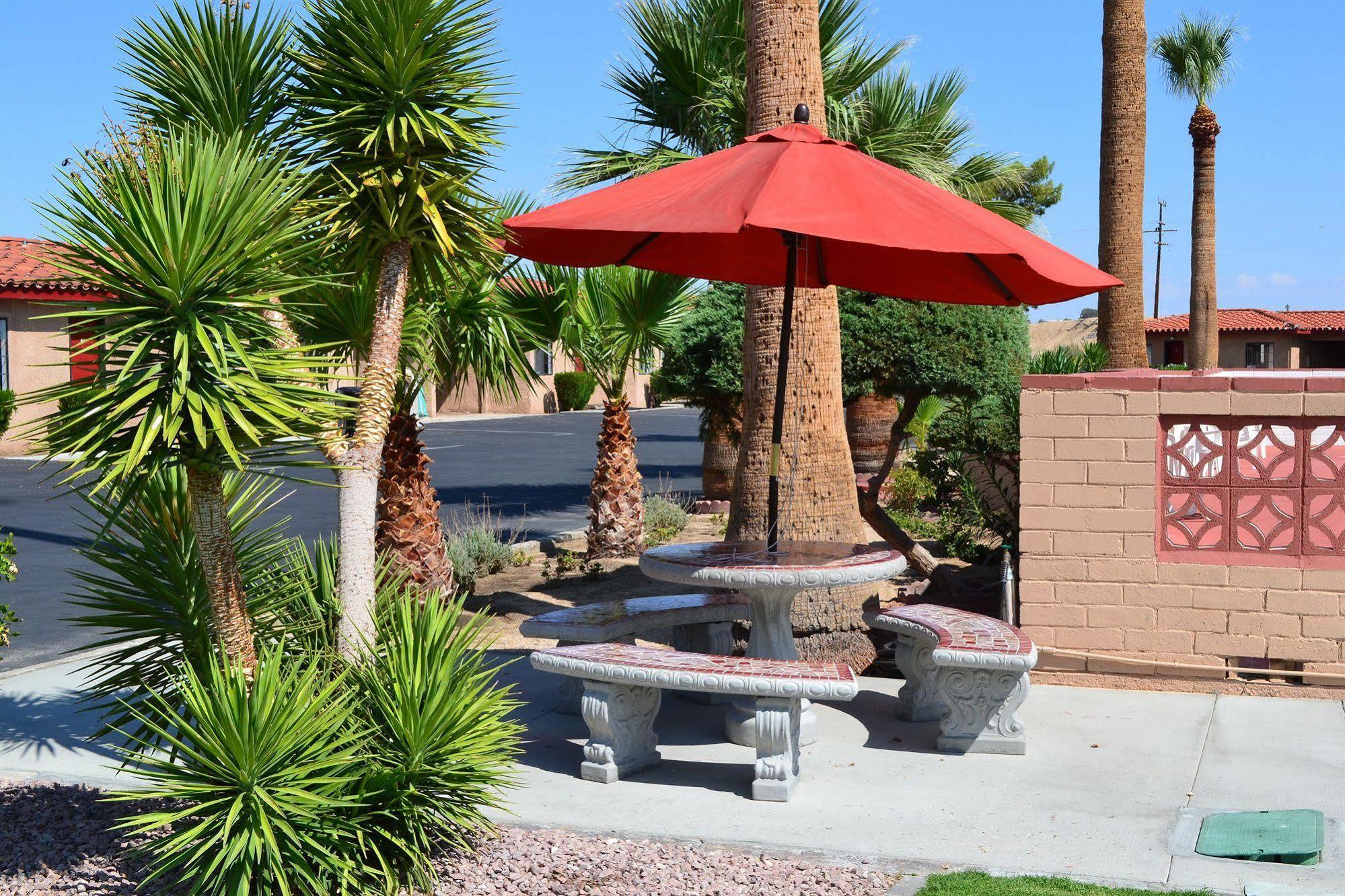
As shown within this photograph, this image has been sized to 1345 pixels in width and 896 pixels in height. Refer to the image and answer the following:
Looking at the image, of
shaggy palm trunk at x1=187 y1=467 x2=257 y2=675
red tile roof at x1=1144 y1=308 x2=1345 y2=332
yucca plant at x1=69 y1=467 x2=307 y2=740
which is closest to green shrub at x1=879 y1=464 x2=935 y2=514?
yucca plant at x1=69 y1=467 x2=307 y2=740

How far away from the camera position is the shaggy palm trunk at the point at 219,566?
4336 mm

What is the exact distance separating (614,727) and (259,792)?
6.46 ft

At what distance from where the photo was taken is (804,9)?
7914mm

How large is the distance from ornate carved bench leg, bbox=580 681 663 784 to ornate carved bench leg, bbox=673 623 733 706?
138 centimetres

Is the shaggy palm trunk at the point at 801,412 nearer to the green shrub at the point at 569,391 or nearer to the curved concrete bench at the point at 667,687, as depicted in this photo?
the curved concrete bench at the point at 667,687

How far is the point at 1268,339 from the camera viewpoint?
Result: 174 feet

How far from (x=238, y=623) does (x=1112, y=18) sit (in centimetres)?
1217

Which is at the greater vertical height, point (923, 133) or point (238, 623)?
point (923, 133)

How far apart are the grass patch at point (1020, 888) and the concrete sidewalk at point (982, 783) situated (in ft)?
0.40

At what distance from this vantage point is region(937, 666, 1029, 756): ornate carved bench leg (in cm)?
589

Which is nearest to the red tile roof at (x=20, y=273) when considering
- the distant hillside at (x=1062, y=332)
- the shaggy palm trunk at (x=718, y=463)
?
the shaggy palm trunk at (x=718, y=463)

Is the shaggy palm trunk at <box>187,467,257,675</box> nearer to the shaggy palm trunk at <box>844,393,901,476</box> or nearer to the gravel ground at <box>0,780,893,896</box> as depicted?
the gravel ground at <box>0,780,893,896</box>

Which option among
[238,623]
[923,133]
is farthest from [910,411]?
[238,623]

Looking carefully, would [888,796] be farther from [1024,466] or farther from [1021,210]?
[1021,210]
